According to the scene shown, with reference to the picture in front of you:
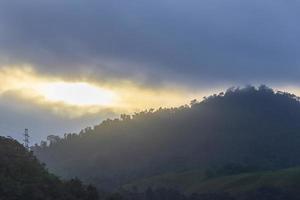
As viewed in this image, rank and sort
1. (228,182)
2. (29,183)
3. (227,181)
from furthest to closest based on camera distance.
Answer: (227,181) → (228,182) → (29,183)

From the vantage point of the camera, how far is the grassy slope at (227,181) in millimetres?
150625

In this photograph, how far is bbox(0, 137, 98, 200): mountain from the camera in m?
38.3

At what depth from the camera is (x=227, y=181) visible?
6462 inches

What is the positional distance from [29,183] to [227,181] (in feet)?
416

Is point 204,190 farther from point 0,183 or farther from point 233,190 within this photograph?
point 0,183

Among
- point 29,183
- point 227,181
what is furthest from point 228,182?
point 29,183

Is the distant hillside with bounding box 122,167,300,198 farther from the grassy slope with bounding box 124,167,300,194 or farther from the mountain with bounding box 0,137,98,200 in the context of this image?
the mountain with bounding box 0,137,98,200

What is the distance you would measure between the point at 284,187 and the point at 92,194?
108846mm

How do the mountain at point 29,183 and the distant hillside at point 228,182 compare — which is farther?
the distant hillside at point 228,182

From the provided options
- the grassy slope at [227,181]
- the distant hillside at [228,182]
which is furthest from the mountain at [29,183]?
the grassy slope at [227,181]

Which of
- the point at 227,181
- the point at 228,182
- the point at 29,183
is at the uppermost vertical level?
the point at 227,181

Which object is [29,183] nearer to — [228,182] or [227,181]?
[228,182]

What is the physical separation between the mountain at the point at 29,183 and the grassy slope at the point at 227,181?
351ft

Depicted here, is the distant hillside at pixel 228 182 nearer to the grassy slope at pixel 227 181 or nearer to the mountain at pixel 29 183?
the grassy slope at pixel 227 181
